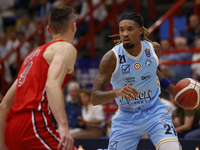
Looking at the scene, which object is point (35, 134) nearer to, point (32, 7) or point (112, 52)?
point (112, 52)

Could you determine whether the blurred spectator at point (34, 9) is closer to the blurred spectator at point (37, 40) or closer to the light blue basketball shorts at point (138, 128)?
the blurred spectator at point (37, 40)

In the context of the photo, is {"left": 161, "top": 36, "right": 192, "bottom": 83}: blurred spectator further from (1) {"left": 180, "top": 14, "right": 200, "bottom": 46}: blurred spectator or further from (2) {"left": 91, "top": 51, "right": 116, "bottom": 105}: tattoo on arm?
(2) {"left": 91, "top": 51, "right": 116, "bottom": 105}: tattoo on arm

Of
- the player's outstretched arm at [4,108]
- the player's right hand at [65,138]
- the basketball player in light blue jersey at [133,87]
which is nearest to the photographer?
the player's right hand at [65,138]

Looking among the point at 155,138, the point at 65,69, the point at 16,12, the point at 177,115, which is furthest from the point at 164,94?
the point at 16,12

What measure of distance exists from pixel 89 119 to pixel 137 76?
3.45 meters

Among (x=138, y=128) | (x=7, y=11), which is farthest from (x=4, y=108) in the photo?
(x=7, y=11)

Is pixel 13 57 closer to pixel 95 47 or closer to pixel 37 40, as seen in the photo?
pixel 37 40

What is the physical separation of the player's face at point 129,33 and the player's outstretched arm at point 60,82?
3.75ft

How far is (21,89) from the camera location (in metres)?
2.89

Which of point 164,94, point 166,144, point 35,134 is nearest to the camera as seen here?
point 35,134

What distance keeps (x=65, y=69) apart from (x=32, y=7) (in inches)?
387

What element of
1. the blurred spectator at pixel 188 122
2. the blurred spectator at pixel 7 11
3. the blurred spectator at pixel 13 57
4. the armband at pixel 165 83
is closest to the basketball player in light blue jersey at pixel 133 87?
the armband at pixel 165 83

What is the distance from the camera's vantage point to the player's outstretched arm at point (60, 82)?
258 cm

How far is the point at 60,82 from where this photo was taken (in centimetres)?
273
